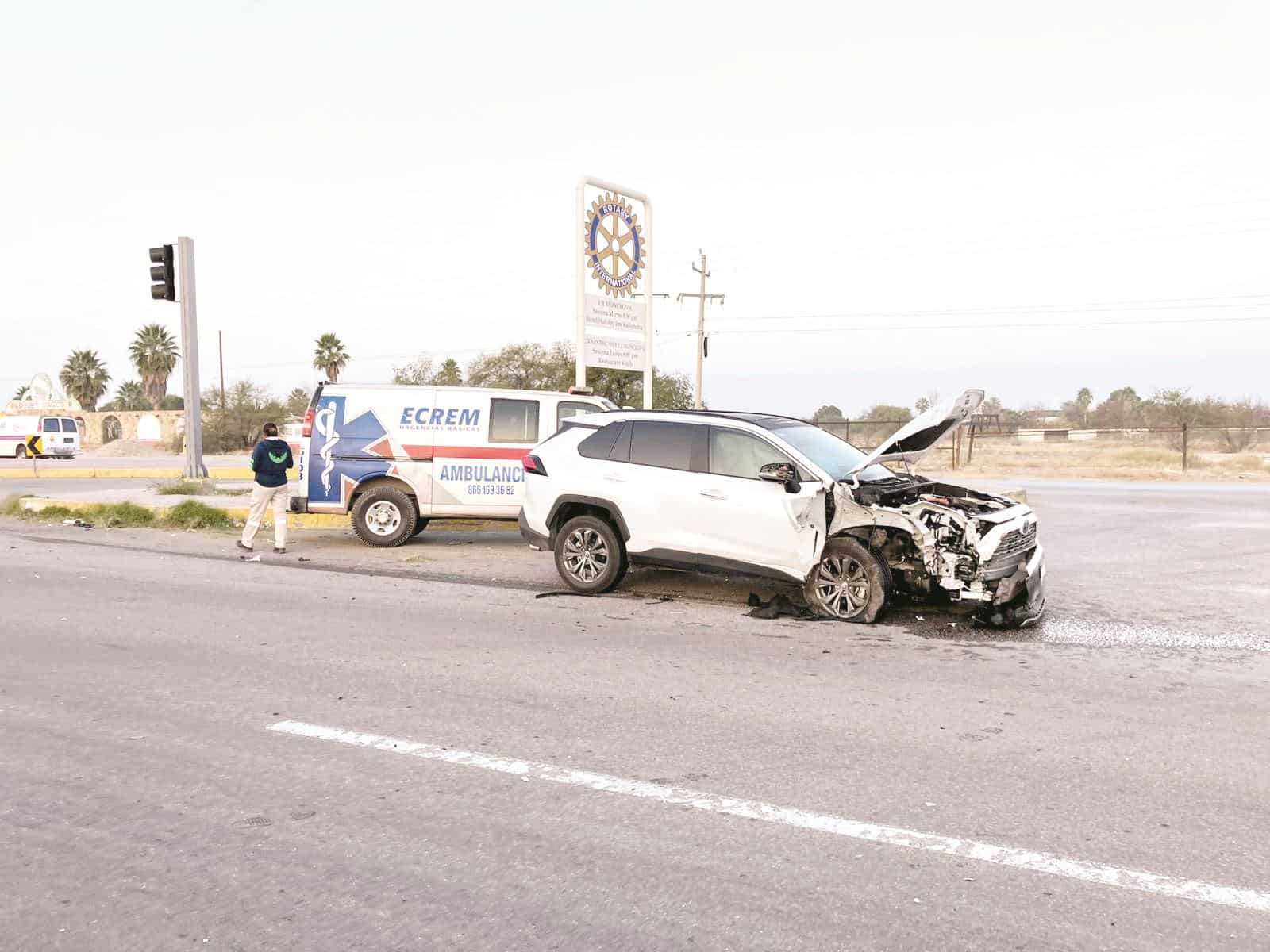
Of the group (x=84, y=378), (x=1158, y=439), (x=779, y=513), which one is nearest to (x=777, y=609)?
(x=779, y=513)

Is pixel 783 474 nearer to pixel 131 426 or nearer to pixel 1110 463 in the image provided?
pixel 1110 463

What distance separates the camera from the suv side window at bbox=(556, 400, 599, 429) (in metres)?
13.1

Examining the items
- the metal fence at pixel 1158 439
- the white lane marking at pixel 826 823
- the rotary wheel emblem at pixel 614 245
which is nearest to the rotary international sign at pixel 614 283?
the rotary wheel emblem at pixel 614 245

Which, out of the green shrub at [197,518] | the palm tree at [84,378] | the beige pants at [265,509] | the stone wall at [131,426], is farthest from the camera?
the palm tree at [84,378]

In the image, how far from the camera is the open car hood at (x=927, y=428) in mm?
8461

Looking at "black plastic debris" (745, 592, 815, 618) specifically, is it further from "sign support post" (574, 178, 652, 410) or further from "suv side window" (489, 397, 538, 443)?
→ "sign support post" (574, 178, 652, 410)

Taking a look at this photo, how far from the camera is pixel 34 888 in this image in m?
3.47

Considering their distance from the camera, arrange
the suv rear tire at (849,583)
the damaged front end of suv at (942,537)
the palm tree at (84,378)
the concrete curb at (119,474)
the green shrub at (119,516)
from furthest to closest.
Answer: the palm tree at (84,378), the concrete curb at (119,474), the green shrub at (119,516), the suv rear tire at (849,583), the damaged front end of suv at (942,537)

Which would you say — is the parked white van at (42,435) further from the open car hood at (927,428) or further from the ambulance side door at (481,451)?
the open car hood at (927,428)

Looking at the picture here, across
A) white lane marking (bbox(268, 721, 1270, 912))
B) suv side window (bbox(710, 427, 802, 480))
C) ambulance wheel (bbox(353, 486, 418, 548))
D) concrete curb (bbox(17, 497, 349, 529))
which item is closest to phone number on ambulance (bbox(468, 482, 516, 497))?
ambulance wheel (bbox(353, 486, 418, 548))

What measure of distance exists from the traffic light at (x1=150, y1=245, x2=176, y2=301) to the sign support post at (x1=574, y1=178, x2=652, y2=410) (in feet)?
27.4

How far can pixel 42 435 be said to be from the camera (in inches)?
1630

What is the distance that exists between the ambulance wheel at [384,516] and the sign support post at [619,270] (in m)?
4.35

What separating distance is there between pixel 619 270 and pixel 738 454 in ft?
30.2
